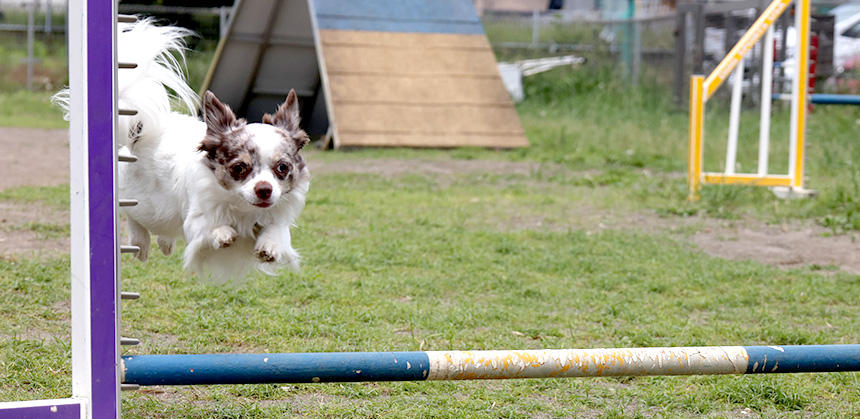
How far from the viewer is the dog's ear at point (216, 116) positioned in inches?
127

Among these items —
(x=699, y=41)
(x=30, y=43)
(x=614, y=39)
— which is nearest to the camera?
(x=699, y=41)

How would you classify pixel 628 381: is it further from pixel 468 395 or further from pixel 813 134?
pixel 813 134

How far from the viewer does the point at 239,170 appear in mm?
3182

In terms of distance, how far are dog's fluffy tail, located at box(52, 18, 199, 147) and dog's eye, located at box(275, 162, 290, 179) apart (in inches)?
29.0

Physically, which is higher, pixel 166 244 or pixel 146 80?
pixel 146 80

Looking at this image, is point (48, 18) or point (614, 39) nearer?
point (48, 18)

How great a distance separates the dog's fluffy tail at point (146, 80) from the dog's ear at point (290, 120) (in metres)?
0.55

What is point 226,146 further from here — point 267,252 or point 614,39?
point 614,39

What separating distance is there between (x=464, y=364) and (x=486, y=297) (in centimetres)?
253

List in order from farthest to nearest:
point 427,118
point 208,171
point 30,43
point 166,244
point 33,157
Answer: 1. point 30,43
2. point 427,118
3. point 33,157
4. point 166,244
5. point 208,171

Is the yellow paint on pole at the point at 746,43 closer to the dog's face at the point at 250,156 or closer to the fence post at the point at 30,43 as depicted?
the dog's face at the point at 250,156

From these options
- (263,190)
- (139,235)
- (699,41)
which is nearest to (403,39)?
(699,41)

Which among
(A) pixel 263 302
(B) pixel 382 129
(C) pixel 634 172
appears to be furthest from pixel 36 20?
(A) pixel 263 302

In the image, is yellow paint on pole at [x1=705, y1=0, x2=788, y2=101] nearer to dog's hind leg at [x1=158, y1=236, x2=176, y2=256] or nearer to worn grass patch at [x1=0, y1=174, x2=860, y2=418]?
worn grass patch at [x1=0, y1=174, x2=860, y2=418]
